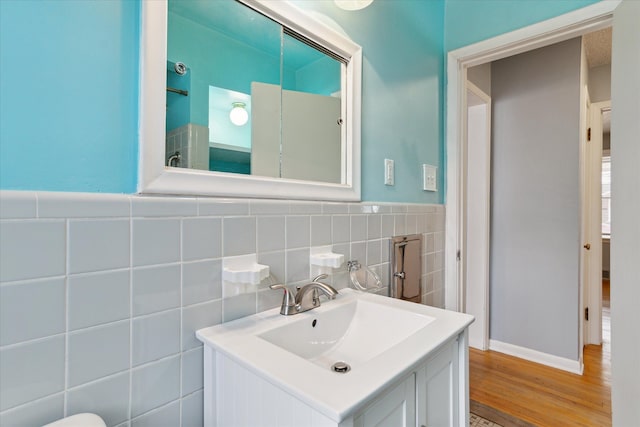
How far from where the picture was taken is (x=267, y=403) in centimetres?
60

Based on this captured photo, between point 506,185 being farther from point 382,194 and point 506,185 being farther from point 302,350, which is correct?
point 302,350

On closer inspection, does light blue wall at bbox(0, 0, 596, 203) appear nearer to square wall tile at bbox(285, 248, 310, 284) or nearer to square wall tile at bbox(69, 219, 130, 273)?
square wall tile at bbox(69, 219, 130, 273)

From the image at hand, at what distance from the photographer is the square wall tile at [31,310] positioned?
531 mm

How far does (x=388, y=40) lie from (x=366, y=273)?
1.03 m

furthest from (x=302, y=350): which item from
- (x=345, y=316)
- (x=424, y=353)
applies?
(x=424, y=353)

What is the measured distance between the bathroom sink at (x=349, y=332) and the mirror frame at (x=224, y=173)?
0.38 meters

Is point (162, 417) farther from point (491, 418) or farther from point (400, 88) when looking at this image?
point (491, 418)

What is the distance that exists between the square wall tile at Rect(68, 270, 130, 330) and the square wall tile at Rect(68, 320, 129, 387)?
2 cm

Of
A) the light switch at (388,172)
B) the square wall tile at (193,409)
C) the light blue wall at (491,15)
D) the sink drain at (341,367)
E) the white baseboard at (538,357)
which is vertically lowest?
the white baseboard at (538,357)

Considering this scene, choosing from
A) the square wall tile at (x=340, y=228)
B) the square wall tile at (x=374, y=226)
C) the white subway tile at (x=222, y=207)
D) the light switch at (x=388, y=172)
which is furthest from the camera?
the light switch at (x=388, y=172)

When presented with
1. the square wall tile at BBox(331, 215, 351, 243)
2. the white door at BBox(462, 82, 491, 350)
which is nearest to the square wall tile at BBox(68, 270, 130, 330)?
the square wall tile at BBox(331, 215, 351, 243)

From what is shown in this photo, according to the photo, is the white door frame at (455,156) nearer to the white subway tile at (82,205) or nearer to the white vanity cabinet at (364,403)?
the white vanity cabinet at (364,403)

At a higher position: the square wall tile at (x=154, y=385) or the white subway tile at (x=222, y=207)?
the white subway tile at (x=222, y=207)

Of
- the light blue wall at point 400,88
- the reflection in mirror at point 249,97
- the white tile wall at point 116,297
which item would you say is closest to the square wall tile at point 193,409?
the white tile wall at point 116,297
